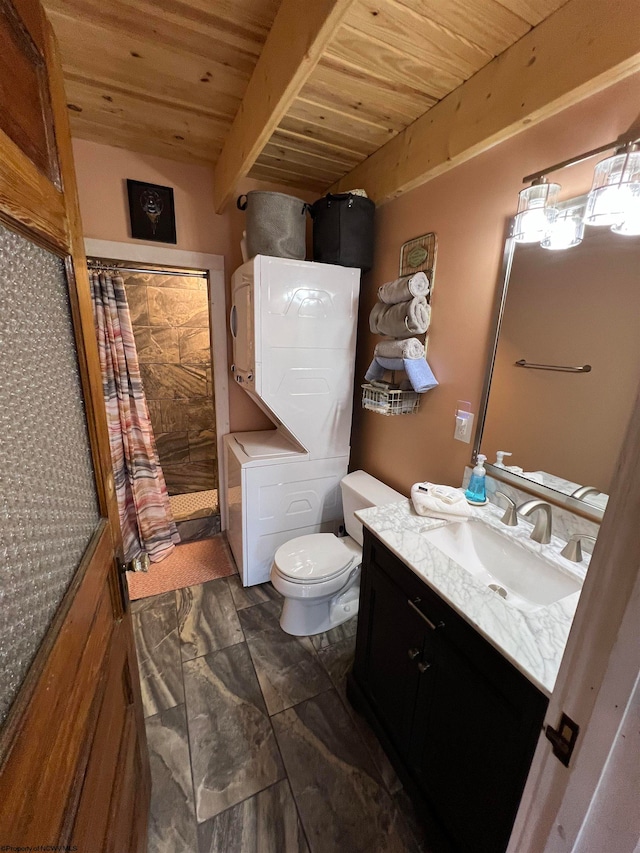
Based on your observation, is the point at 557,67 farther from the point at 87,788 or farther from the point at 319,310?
the point at 87,788

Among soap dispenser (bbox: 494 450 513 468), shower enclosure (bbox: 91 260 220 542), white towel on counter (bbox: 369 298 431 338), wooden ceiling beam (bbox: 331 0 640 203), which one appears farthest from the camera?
shower enclosure (bbox: 91 260 220 542)

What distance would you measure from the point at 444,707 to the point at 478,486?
2.48 feet

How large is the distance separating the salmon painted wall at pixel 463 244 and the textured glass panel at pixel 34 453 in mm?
1425

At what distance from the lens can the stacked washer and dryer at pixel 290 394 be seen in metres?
1.85

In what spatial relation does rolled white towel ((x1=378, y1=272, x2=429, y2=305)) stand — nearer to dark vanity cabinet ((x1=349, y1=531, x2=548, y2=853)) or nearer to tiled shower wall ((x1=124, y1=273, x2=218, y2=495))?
dark vanity cabinet ((x1=349, y1=531, x2=548, y2=853))

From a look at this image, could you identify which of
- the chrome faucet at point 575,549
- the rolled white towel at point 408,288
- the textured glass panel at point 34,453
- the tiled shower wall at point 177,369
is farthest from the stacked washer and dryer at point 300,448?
the textured glass panel at point 34,453

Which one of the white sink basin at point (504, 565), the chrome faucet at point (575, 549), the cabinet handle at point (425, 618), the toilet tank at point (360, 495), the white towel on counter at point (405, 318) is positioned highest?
the white towel on counter at point (405, 318)

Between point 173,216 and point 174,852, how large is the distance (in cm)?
284

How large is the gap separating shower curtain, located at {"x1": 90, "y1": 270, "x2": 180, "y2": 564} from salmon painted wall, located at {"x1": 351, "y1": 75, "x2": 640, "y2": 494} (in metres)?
1.60

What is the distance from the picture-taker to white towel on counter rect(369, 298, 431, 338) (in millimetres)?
1622

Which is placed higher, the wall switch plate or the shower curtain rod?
the shower curtain rod

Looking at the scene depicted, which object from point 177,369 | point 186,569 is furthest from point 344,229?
point 186,569

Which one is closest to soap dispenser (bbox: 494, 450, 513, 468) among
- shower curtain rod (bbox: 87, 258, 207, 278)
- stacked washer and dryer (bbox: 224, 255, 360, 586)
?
stacked washer and dryer (bbox: 224, 255, 360, 586)

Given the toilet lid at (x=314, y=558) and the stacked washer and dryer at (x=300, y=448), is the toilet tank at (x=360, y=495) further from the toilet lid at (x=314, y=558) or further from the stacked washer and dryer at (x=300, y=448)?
the toilet lid at (x=314, y=558)
